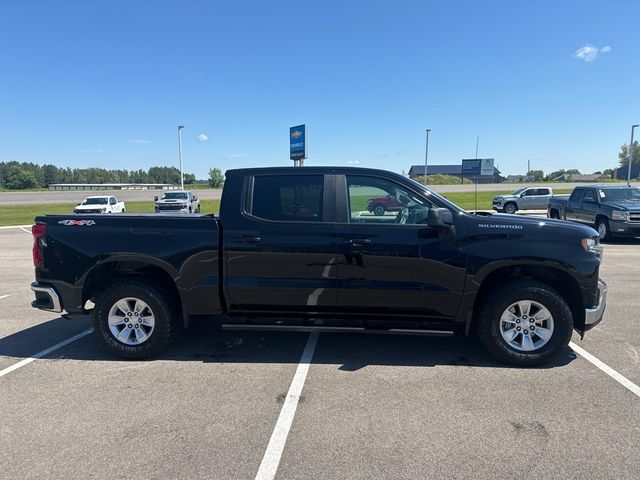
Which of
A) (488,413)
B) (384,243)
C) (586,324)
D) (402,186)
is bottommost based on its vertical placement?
(488,413)

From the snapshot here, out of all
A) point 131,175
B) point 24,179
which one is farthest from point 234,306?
point 131,175

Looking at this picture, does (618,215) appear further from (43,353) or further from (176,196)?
(176,196)

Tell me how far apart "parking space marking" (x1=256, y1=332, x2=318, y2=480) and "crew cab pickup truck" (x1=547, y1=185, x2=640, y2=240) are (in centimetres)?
1232

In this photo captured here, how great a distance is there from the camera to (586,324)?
4121 millimetres

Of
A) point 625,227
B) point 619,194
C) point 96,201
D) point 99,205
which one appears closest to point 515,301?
point 625,227

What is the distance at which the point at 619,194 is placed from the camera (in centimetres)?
1389

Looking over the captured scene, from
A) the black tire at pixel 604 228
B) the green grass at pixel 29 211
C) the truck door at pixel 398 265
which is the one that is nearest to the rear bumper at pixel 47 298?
the truck door at pixel 398 265

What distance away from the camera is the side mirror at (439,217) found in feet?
12.7

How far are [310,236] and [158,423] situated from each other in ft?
6.65

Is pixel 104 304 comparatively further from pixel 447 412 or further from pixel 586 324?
pixel 586 324

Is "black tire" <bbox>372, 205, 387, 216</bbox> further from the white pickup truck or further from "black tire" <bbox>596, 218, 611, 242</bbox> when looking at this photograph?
the white pickup truck

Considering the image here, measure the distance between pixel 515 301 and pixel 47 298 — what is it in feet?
15.3

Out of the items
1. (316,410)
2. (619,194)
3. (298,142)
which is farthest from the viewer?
(298,142)

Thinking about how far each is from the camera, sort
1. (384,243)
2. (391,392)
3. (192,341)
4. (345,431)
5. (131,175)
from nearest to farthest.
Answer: (345,431), (391,392), (384,243), (192,341), (131,175)
